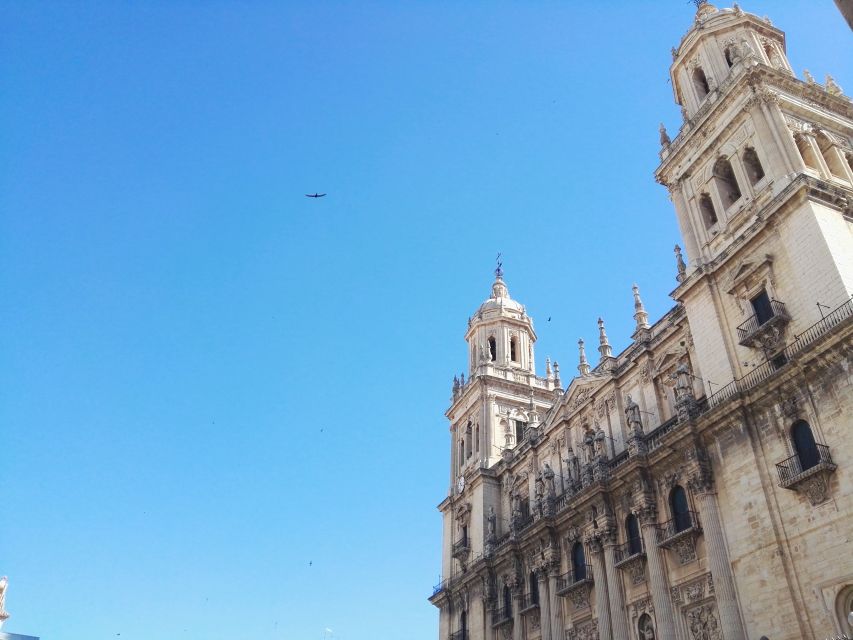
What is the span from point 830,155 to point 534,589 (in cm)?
2189

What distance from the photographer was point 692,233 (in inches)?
1163

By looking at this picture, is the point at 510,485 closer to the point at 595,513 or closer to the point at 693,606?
the point at 595,513

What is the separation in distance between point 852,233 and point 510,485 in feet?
70.9

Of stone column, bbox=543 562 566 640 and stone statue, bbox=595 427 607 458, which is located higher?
stone statue, bbox=595 427 607 458

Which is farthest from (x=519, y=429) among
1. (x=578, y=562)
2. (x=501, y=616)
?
(x=578, y=562)

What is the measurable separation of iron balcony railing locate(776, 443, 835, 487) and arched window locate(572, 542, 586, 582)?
1120cm

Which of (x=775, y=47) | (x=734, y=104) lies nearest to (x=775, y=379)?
(x=734, y=104)

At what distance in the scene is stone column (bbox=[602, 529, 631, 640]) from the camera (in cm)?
2664

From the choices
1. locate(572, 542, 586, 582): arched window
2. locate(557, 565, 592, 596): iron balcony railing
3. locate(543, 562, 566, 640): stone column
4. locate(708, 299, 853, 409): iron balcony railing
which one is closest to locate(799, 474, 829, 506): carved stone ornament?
locate(708, 299, 853, 409): iron balcony railing

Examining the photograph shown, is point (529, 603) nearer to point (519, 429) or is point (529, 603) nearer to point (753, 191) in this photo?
point (519, 429)

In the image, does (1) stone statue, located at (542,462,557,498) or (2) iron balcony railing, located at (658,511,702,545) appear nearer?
(2) iron balcony railing, located at (658,511,702,545)

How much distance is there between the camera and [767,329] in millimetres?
23266

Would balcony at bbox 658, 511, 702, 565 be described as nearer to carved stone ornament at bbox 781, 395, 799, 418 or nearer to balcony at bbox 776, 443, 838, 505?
balcony at bbox 776, 443, 838, 505

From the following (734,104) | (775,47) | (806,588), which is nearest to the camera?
(806,588)
